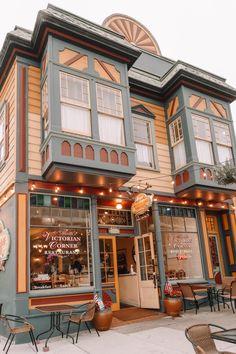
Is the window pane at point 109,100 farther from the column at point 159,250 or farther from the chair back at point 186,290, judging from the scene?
the chair back at point 186,290

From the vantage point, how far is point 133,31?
14.9 meters

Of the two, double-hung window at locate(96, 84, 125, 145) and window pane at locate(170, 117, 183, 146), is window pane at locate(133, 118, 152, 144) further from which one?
double-hung window at locate(96, 84, 125, 145)

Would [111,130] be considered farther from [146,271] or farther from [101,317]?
[101,317]

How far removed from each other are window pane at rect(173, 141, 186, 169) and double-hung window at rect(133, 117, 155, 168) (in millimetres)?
917

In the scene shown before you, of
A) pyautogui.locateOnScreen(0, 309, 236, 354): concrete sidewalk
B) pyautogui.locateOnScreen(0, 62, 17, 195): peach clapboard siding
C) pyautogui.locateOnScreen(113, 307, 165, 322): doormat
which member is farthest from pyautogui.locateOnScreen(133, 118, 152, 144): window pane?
pyautogui.locateOnScreen(0, 309, 236, 354): concrete sidewalk

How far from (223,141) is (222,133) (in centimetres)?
33

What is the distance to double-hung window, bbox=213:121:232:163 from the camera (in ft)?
40.8

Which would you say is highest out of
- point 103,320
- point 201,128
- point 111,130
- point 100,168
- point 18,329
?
point 201,128

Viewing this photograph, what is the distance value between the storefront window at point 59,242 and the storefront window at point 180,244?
3055 mm

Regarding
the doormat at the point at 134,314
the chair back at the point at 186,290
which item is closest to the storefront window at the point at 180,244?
the chair back at the point at 186,290

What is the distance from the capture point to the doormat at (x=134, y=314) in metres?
9.43

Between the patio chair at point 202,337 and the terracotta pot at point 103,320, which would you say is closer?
the patio chair at point 202,337

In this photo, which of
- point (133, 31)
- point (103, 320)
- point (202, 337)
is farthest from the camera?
point (133, 31)

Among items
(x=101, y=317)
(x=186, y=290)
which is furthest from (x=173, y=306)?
(x=101, y=317)
